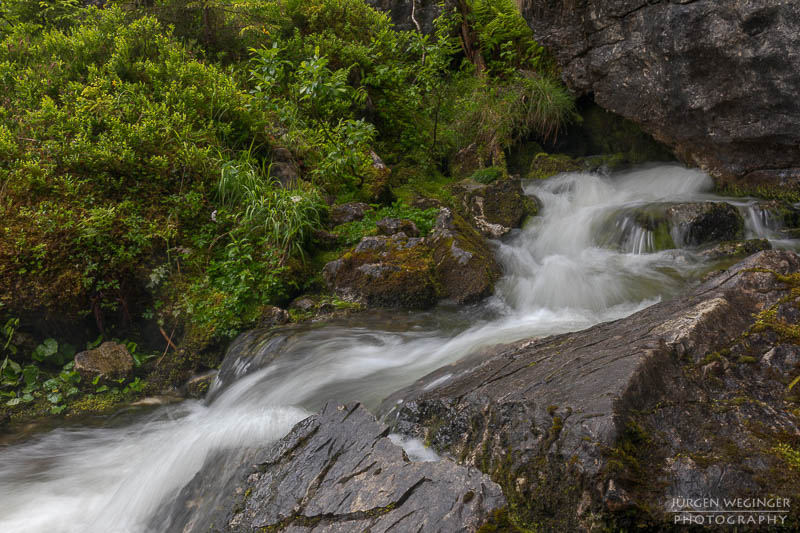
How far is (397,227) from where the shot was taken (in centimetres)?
622

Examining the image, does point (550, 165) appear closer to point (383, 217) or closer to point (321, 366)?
point (383, 217)

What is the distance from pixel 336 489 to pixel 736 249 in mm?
5444

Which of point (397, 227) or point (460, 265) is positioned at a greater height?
point (397, 227)

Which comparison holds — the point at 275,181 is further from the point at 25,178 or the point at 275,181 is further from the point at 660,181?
the point at 660,181

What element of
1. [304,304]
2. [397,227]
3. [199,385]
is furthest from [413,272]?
[199,385]

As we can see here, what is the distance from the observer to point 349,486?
2.15 meters

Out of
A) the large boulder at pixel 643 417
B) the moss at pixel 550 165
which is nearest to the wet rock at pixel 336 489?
the large boulder at pixel 643 417

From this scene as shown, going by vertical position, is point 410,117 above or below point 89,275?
above

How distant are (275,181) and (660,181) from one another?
237 inches

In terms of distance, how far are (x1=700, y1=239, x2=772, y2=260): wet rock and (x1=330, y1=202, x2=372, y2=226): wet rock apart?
421cm

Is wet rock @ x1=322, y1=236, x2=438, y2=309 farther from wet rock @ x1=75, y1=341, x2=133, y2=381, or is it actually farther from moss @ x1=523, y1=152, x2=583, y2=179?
moss @ x1=523, y1=152, x2=583, y2=179

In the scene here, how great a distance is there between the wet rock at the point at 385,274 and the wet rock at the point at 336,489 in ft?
8.63

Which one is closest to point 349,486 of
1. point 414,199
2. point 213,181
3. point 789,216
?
point 213,181

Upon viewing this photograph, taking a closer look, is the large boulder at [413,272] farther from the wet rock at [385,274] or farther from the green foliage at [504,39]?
the green foliage at [504,39]
